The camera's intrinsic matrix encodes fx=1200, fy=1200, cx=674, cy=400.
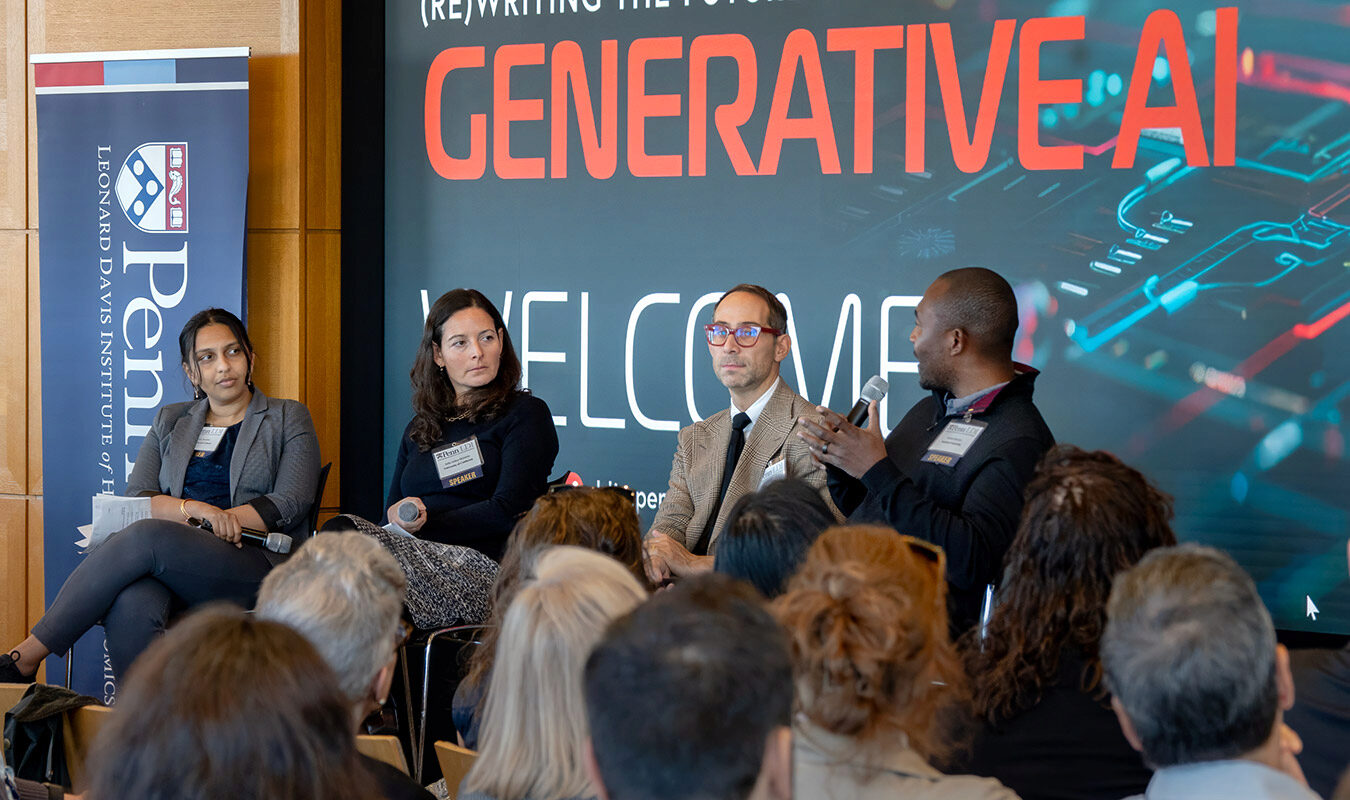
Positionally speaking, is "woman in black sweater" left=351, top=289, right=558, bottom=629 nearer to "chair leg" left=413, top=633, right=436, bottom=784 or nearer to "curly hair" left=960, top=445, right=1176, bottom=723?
"chair leg" left=413, top=633, right=436, bottom=784

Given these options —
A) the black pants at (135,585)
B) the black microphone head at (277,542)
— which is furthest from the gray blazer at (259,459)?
the black pants at (135,585)

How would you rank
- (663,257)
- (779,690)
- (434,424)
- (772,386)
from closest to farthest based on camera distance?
(779,690), (772,386), (434,424), (663,257)

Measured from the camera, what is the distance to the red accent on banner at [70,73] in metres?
4.95

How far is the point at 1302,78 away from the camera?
4082 millimetres

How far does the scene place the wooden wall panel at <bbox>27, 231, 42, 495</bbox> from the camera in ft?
17.3

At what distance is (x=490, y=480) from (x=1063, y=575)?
2.39m

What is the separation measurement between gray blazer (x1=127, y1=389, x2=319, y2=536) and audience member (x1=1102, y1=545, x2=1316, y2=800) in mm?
3363

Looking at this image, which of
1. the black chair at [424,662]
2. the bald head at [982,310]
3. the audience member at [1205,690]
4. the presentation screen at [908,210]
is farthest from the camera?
the presentation screen at [908,210]

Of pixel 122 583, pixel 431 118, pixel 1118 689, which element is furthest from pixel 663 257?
pixel 1118 689

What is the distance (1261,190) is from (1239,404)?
742 mm

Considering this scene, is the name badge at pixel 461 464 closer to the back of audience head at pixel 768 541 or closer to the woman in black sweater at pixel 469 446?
the woman in black sweater at pixel 469 446

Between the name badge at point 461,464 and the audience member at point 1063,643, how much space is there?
224cm

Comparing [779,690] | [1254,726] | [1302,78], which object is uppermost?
[1302,78]

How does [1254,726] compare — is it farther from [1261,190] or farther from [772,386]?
[1261,190]
